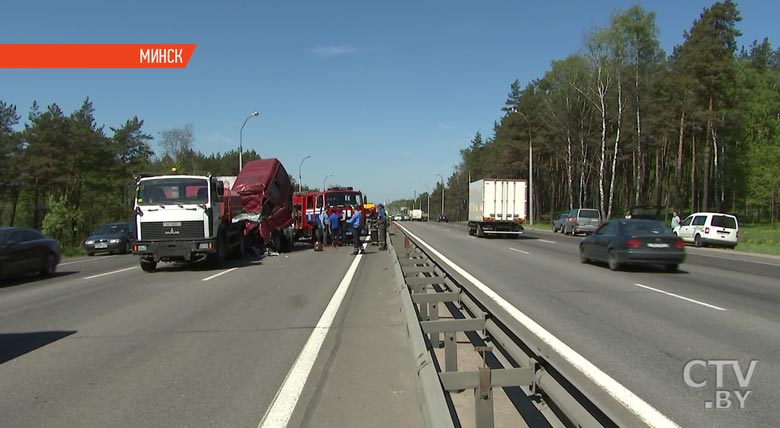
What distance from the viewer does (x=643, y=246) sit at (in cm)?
1509

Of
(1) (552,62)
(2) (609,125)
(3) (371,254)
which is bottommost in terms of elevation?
(3) (371,254)

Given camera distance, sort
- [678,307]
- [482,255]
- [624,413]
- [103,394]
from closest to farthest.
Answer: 1. [624,413]
2. [103,394]
3. [678,307]
4. [482,255]

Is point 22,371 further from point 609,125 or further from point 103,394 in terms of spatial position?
point 609,125

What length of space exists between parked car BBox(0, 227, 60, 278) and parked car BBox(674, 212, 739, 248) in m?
25.3

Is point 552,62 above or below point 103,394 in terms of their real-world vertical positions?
above

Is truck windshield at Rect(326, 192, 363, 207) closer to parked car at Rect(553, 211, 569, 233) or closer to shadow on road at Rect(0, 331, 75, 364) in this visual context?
parked car at Rect(553, 211, 569, 233)

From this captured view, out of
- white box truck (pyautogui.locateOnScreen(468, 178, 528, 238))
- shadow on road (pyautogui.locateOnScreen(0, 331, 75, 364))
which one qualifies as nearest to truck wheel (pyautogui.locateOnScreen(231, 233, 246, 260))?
shadow on road (pyautogui.locateOnScreen(0, 331, 75, 364))

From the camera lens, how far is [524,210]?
33188 millimetres

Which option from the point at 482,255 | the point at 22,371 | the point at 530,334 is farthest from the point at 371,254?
the point at 22,371

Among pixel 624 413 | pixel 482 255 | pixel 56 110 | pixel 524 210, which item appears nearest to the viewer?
pixel 624 413

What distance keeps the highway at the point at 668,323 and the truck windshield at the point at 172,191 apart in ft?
25.6

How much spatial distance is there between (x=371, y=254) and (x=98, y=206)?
51673mm

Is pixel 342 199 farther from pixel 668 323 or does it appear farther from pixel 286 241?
pixel 668 323

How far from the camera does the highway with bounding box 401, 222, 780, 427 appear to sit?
Result: 5.18 m
